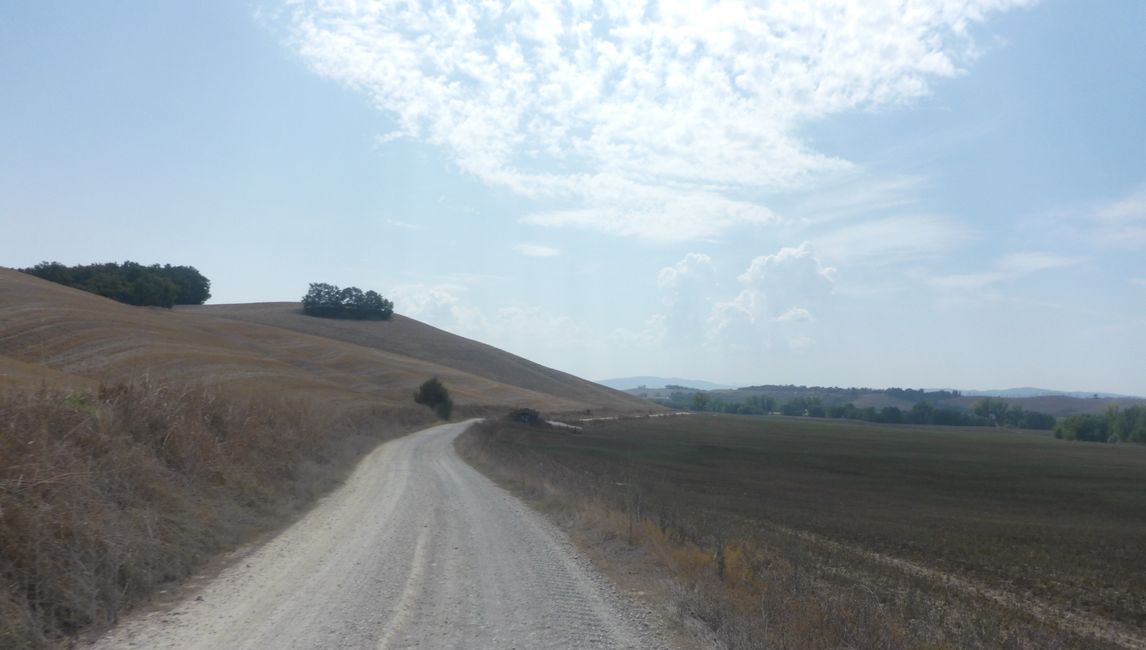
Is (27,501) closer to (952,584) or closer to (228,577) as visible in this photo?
(228,577)

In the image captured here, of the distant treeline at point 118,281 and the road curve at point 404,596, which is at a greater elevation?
the distant treeline at point 118,281

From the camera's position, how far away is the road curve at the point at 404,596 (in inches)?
326

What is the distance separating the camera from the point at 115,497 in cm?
1145

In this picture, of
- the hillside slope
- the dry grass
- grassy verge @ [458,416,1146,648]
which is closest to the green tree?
the hillside slope

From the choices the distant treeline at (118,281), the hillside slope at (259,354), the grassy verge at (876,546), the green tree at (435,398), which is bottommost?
the grassy verge at (876,546)

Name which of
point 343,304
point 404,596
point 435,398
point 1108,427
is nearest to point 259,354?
point 435,398

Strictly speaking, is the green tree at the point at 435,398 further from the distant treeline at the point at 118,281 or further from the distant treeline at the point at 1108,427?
the distant treeline at the point at 1108,427

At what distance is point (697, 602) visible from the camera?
10.1 m

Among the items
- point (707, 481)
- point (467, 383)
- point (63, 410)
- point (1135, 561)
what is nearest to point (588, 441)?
point (707, 481)

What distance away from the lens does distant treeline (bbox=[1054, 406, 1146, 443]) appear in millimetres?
131125

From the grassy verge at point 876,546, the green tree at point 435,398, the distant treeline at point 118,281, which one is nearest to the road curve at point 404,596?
the grassy verge at point 876,546

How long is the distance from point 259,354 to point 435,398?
17400 millimetres

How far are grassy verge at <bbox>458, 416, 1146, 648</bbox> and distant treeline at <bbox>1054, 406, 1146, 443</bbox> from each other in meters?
89.0

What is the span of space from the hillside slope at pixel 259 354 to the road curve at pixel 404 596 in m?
5.82
